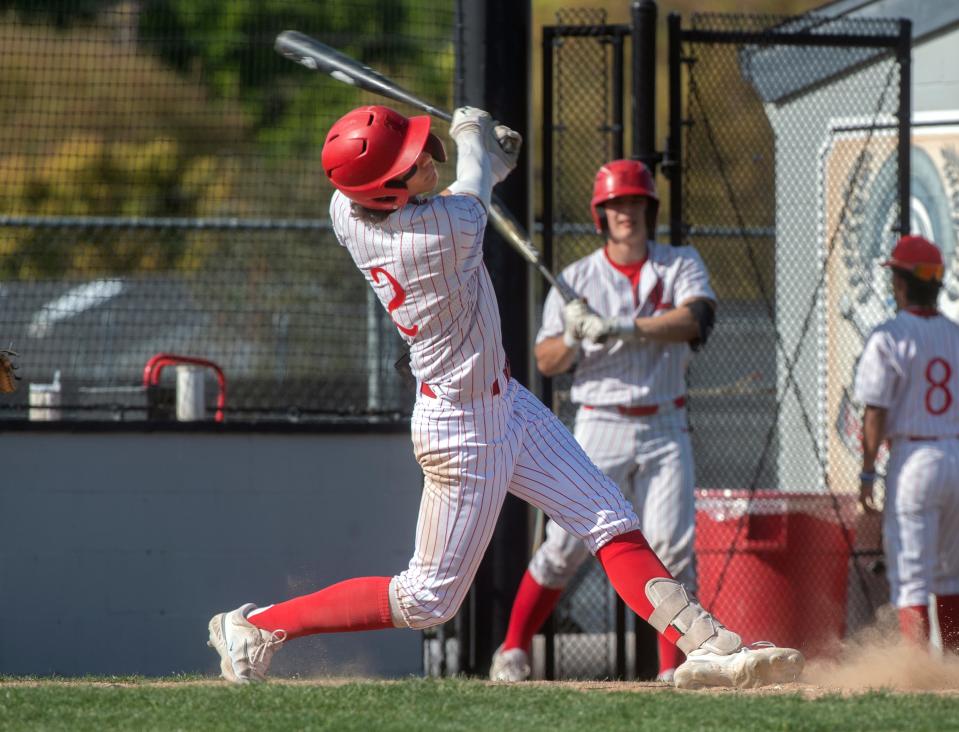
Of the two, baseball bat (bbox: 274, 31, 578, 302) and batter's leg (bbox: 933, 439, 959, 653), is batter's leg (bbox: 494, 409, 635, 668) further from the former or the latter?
batter's leg (bbox: 933, 439, 959, 653)

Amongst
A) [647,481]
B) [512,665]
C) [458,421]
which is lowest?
[512,665]

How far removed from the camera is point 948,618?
5820 mm

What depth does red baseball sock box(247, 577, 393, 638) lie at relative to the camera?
159 inches

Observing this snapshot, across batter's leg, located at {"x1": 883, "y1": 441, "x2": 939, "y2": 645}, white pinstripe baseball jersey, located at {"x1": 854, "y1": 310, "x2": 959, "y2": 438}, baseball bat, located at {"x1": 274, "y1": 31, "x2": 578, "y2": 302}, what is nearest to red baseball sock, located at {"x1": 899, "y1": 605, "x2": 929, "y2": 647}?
batter's leg, located at {"x1": 883, "y1": 441, "x2": 939, "y2": 645}

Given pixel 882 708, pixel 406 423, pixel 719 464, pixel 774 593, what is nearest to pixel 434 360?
pixel 882 708

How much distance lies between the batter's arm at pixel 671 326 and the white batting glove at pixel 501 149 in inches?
50.2

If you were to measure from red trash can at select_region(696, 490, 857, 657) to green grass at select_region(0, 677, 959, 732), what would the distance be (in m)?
2.15

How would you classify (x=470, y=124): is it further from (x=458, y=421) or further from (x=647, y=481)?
(x=647, y=481)

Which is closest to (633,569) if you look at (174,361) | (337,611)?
(337,611)

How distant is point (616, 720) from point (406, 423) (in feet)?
9.12

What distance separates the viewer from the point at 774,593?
607cm

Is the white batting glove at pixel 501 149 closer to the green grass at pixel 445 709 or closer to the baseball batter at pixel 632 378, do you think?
the baseball batter at pixel 632 378

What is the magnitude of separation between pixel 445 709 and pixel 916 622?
2.65 meters

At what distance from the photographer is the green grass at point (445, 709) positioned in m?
3.42
